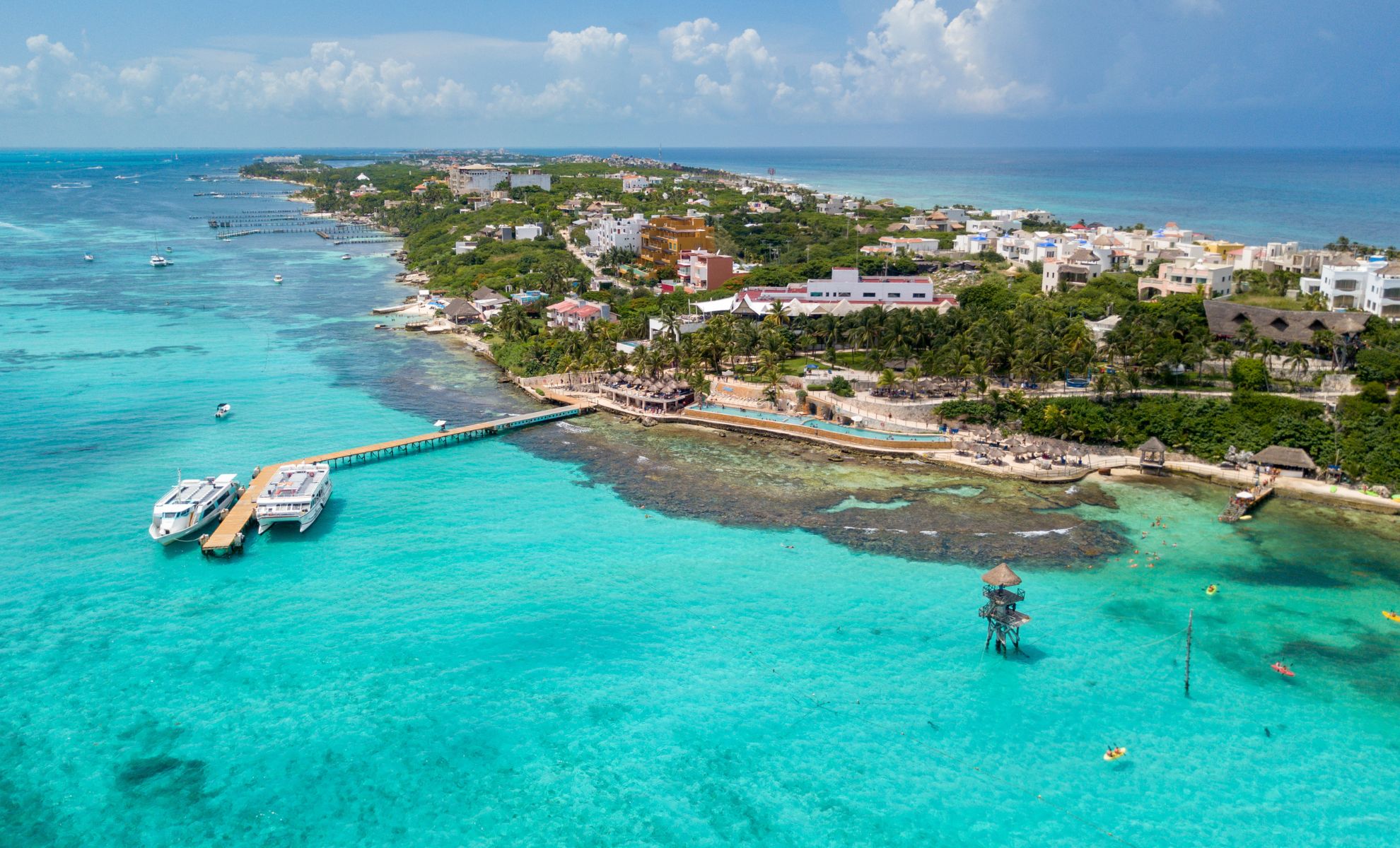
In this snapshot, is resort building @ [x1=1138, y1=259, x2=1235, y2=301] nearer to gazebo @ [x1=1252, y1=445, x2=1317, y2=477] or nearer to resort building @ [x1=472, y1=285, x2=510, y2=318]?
gazebo @ [x1=1252, y1=445, x2=1317, y2=477]

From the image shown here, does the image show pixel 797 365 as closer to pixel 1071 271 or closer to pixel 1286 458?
pixel 1286 458

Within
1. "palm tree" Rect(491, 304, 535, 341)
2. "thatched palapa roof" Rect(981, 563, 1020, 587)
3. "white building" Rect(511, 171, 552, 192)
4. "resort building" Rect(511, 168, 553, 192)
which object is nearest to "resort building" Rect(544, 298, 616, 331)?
"palm tree" Rect(491, 304, 535, 341)

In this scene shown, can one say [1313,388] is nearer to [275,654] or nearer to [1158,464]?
[1158,464]

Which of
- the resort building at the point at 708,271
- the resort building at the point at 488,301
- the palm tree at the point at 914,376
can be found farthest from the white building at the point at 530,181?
the palm tree at the point at 914,376

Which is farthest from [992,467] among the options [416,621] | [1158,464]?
[416,621]

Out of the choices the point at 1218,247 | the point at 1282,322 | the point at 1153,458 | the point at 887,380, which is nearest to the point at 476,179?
the point at 1218,247

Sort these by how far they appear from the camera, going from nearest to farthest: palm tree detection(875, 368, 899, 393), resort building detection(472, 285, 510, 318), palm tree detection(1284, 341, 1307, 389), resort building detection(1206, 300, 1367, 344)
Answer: palm tree detection(1284, 341, 1307, 389)
resort building detection(1206, 300, 1367, 344)
palm tree detection(875, 368, 899, 393)
resort building detection(472, 285, 510, 318)
